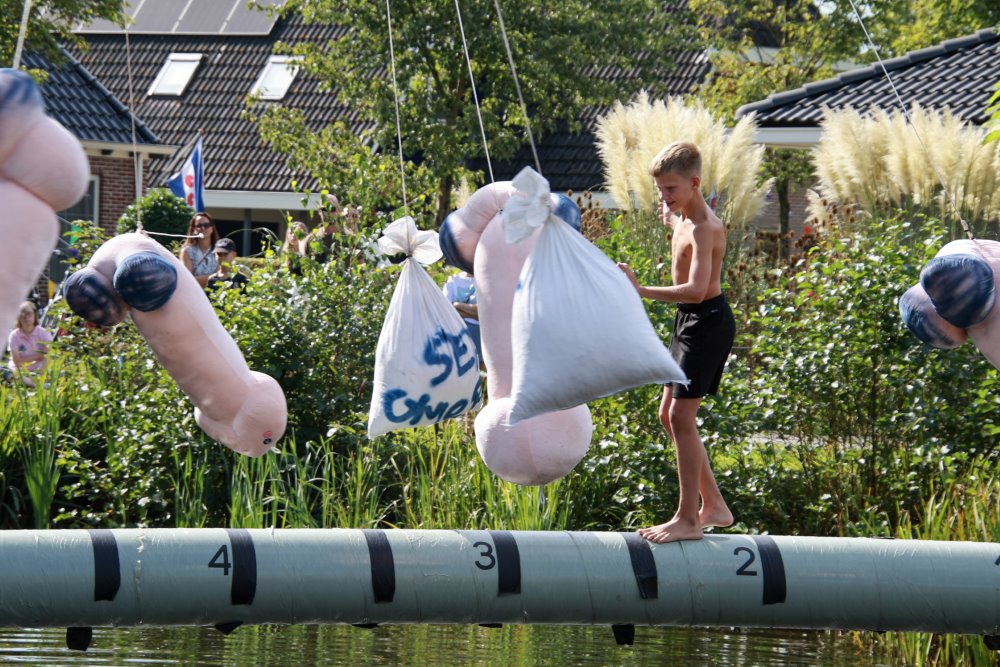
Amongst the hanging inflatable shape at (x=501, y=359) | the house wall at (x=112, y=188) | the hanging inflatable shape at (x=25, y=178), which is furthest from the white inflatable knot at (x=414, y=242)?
the house wall at (x=112, y=188)

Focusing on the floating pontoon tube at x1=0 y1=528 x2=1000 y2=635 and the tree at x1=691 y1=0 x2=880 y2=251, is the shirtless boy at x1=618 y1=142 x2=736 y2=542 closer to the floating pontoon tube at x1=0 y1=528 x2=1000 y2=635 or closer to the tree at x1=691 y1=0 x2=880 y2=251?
the floating pontoon tube at x1=0 y1=528 x2=1000 y2=635

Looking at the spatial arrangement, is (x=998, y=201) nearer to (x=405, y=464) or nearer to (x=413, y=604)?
(x=405, y=464)

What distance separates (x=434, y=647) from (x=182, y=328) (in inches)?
115

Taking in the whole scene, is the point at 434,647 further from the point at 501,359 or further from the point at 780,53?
the point at 780,53

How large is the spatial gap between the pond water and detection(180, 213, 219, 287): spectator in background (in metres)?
2.53

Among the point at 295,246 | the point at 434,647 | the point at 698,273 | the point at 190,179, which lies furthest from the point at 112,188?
the point at 698,273

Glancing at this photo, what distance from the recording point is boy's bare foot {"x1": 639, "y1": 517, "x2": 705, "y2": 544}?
5.08 m

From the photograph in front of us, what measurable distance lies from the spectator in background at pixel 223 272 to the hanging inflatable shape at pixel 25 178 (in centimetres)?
409

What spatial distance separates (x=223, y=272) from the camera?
9305 millimetres

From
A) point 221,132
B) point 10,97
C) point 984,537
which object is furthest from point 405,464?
point 221,132

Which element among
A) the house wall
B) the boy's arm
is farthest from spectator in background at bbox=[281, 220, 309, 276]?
the house wall

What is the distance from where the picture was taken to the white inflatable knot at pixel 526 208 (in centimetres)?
434

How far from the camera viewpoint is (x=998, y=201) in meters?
10.0

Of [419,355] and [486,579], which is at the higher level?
[419,355]
